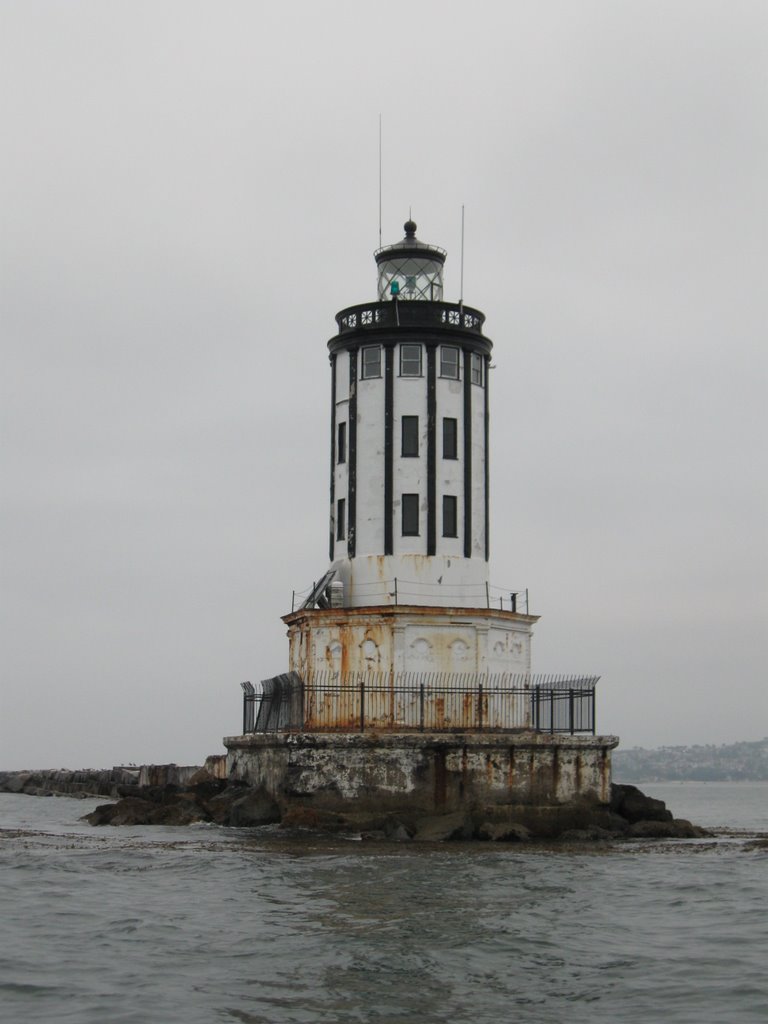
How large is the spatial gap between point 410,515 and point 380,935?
18.4 meters

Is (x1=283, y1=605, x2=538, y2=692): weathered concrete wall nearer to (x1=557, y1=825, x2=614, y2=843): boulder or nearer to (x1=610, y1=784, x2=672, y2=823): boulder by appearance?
(x1=610, y1=784, x2=672, y2=823): boulder

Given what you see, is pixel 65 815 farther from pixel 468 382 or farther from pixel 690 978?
pixel 690 978

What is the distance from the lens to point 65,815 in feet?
158

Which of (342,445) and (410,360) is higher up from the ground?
(410,360)

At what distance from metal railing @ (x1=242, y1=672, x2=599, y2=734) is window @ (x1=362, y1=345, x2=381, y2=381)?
7.88m

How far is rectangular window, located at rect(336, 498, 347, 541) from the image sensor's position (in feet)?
118

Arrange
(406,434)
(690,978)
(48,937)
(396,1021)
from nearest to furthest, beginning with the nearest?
(396,1021) < (690,978) < (48,937) < (406,434)

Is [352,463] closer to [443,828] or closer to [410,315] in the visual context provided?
[410,315]

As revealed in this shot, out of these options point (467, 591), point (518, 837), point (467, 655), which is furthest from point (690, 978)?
point (467, 591)

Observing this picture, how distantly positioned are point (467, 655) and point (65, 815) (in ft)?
70.5

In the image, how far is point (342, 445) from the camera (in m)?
36.3

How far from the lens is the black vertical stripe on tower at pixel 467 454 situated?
35.2m

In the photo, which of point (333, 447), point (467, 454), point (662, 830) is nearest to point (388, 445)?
point (467, 454)

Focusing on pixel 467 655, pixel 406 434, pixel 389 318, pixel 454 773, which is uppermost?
pixel 389 318
